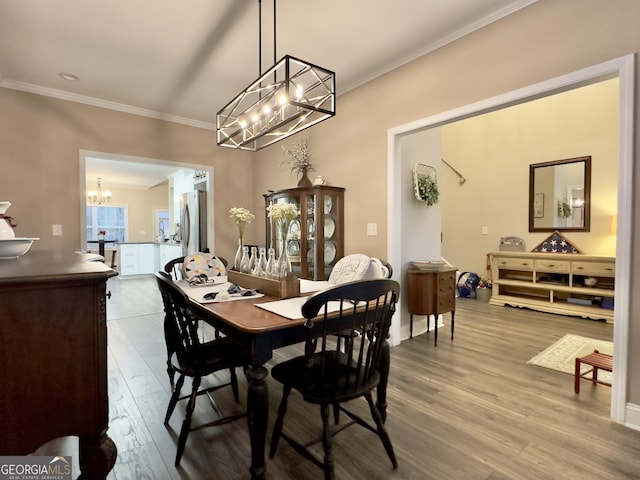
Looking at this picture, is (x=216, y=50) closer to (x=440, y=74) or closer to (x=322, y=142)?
(x=322, y=142)

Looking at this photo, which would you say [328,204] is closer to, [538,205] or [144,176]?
[538,205]

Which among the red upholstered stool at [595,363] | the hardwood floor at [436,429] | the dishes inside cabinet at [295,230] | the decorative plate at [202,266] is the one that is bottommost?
the hardwood floor at [436,429]

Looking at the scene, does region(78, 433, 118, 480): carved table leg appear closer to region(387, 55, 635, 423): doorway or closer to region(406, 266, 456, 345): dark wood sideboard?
region(387, 55, 635, 423): doorway

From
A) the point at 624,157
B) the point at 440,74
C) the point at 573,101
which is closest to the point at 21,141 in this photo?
the point at 440,74

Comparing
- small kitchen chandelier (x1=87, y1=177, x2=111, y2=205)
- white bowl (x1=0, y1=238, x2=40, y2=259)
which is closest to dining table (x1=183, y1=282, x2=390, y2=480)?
white bowl (x1=0, y1=238, x2=40, y2=259)

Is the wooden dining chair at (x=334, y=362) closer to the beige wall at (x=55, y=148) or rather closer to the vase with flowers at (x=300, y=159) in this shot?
the vase with flowers at (x=300, y=159)

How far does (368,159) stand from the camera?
338cm

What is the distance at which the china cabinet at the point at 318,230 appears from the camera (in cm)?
362

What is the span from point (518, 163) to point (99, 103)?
6087 millimetres

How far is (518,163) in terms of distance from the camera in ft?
16.8

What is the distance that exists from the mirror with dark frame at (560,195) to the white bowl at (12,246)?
5833mm

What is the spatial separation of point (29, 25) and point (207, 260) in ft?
7.56

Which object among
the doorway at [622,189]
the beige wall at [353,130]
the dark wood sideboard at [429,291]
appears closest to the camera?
the doorway at [622,189]

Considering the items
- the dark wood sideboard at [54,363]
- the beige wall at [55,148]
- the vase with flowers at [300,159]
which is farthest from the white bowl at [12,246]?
the vase with flowers at [300,159]
